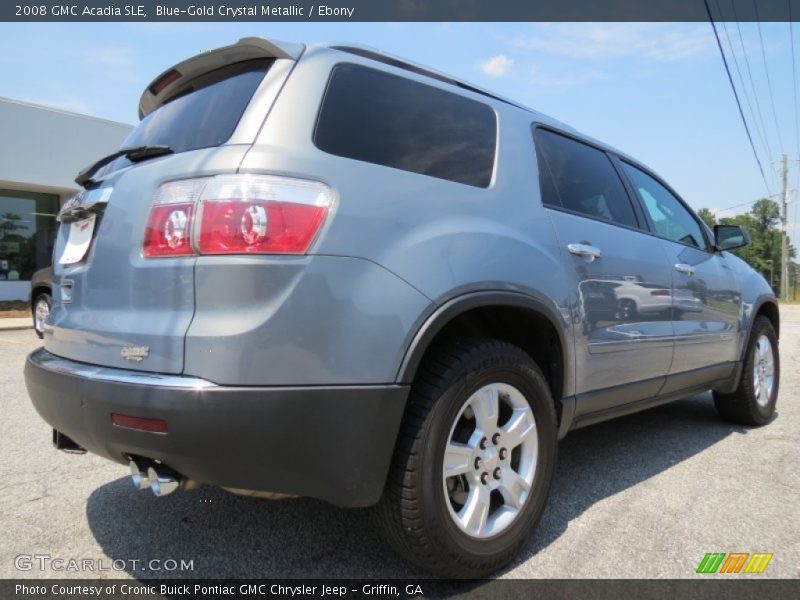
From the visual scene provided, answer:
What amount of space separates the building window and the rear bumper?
17568 mm

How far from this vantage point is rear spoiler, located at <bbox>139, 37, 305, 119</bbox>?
210 cm

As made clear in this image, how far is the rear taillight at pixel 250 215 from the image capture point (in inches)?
70.0

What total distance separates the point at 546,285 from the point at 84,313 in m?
1.78

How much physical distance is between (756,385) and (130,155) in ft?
15.1

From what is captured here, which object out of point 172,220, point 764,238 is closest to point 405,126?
point 172,220

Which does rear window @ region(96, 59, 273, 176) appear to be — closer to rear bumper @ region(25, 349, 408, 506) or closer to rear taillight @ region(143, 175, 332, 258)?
rear taillight @ region(143, 175, 332, 258)

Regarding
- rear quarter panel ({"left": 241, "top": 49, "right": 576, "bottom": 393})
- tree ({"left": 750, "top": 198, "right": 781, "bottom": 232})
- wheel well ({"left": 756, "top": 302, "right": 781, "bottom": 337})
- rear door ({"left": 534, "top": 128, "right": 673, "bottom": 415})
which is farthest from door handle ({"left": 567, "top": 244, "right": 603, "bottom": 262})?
tree ({"left": 750, "top": 198, "right": 781, "bottom": 232})

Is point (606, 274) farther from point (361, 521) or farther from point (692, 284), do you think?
point (361, 521)

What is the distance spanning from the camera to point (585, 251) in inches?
110

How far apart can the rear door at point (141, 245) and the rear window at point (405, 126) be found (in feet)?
0.88

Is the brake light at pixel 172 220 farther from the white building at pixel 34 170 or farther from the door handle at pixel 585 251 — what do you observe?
the white building at pixel 34 170

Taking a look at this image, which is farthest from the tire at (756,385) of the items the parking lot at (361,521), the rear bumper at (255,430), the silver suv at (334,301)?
the rear bumper at (255,430)

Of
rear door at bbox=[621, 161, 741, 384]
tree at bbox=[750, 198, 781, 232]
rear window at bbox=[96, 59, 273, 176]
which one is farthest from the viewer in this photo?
tree at bbox=[750, 198, 781, 232]

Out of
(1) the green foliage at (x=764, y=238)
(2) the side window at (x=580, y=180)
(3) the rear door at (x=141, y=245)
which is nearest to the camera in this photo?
(3) the rear door at (x=141, y=245)
